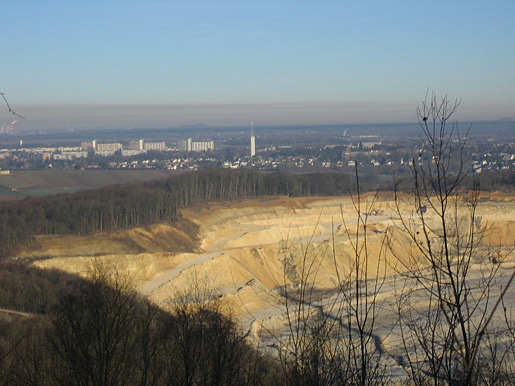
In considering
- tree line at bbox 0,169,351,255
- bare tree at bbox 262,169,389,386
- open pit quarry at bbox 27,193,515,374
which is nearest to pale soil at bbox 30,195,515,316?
open pit quarry at bbox 27,193,515,374

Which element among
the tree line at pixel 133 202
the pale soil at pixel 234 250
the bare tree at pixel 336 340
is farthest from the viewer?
the tree line at pixel 133 202

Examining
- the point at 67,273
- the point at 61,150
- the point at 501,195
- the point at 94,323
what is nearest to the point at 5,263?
the point at 67,273

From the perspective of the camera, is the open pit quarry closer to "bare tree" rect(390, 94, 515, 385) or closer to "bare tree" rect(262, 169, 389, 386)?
"bare tree" rect(262, 169, 389, 386)

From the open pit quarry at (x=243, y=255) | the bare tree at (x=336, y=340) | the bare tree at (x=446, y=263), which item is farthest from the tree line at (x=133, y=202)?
the bare tree at (x=446, y=263)

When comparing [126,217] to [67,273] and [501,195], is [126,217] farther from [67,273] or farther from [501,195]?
[501,195]

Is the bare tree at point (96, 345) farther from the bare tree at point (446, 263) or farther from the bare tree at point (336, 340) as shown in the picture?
the bare tree at point (446, 263)

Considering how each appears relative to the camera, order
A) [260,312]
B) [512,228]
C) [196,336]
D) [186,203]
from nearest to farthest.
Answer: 1. [196,336]
2. [260,312]
3. [512,228]
4. [186,203]

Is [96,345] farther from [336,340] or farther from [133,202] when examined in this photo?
[133,202]

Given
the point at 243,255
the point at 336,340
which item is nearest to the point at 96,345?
the point at 336,340
